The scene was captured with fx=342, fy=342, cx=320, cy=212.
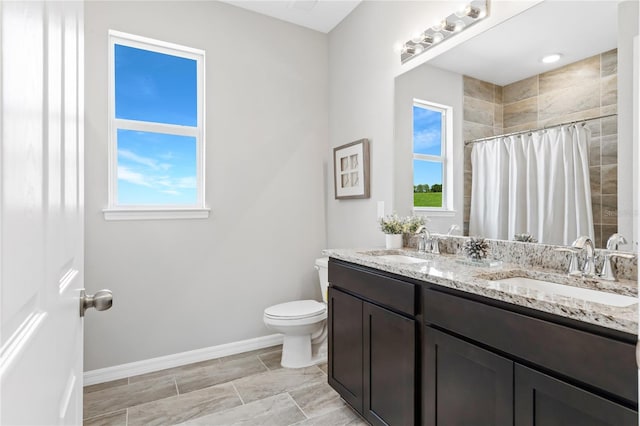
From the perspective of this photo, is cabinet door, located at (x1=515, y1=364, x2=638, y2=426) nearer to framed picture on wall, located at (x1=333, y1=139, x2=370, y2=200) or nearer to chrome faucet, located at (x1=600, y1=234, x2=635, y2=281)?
chrome faucet, located at (x1=600, y1=234, x2=635, y2=281)

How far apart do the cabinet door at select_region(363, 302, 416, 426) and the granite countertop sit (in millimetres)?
224

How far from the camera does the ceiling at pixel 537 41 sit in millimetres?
1370

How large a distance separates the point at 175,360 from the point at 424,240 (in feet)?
6.58

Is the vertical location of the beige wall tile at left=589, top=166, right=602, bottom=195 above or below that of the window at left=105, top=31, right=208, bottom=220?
below

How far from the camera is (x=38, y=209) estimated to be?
1.45ft

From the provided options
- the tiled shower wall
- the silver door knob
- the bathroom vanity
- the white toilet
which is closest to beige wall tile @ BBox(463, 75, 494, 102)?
the tiled shower wall

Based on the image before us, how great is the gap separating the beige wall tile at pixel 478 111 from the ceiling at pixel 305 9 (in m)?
1.43

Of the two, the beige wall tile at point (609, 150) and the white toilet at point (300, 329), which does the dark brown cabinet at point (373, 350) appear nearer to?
the white toilet at point (300, 329)

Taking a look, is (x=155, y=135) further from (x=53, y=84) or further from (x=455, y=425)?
(x=455, y=425)

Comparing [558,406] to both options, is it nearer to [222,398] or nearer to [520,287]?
[520,287]

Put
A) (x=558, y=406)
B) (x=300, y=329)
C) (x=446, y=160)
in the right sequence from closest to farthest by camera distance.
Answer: (x=558, y=406)
(x=446, y=160)
(x=300, y=329)

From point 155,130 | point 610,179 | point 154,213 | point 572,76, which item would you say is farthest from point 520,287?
point 155,130

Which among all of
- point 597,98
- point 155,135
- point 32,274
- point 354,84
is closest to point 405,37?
point 354,84

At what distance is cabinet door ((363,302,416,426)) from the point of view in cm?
147
